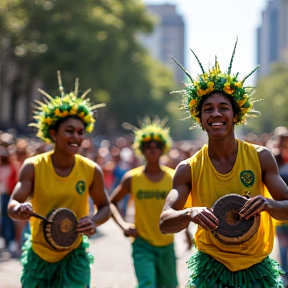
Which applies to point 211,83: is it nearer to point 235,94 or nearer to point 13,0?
point 235,94

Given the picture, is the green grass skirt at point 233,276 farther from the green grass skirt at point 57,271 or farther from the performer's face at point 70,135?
the performer's face at point 70,135

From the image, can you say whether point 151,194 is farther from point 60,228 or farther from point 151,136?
point 60,228

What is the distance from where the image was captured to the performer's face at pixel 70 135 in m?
5.99

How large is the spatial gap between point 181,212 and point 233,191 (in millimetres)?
487

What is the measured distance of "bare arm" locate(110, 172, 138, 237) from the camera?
718 centimetres

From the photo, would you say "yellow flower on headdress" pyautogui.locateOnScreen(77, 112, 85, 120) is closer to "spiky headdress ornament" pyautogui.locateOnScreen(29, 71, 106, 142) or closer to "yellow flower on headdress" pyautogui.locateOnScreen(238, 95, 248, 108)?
"spiky headdress ornament" pyautogui.locateOnScreen(29, 71, 106, 142)

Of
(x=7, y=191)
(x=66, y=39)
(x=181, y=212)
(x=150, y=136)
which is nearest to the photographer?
(x=181, y=212)

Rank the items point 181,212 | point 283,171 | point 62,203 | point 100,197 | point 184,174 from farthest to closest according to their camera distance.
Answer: point 283,171
point 100,197
point 62,203
point 184,174
point 181,212

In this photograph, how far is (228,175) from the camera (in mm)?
4633

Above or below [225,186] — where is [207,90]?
above


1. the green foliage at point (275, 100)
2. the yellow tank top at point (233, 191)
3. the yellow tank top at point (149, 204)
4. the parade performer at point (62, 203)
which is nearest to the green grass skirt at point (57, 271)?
the parade performer at point (62, 203)

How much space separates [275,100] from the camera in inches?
2635

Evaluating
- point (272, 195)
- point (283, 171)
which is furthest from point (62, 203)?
point (283, 171)

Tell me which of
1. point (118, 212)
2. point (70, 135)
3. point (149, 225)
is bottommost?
point (149, 225)
